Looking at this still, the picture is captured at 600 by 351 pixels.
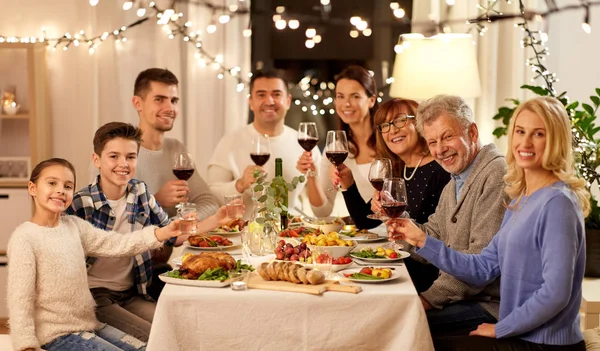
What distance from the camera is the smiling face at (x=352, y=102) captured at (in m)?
4.23

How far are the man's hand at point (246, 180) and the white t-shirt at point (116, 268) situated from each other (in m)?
0.75

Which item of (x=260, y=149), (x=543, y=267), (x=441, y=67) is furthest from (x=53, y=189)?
(x=441, y=67)

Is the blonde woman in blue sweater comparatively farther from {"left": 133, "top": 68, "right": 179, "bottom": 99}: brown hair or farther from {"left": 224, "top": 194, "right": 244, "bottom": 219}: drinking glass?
{"left": 133, "top": 68, "right": 179, "bottom": 99}: brown hair

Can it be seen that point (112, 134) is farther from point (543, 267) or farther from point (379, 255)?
point (543, 267)

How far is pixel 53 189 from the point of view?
276cm

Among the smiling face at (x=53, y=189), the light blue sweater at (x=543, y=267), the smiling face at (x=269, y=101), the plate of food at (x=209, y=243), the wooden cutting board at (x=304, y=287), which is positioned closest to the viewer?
the light blue sweater at (x=543, y=267)

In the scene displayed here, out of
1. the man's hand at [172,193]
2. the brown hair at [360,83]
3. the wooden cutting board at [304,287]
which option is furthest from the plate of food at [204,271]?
the brown hair at [360,83]

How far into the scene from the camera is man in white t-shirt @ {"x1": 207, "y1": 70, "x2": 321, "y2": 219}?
14.8 ft

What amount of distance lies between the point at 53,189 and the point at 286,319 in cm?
100

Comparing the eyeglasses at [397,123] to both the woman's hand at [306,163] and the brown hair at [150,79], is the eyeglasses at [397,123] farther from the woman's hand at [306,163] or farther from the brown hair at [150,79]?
the brown hair at [150,79]

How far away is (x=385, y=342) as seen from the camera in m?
2.37

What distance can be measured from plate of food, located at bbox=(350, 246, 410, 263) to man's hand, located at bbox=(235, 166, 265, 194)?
1.09m

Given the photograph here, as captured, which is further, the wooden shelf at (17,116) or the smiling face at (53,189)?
the wooden shelf at (17,116)

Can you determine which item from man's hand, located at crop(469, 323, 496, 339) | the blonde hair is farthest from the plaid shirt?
the blonde hair
